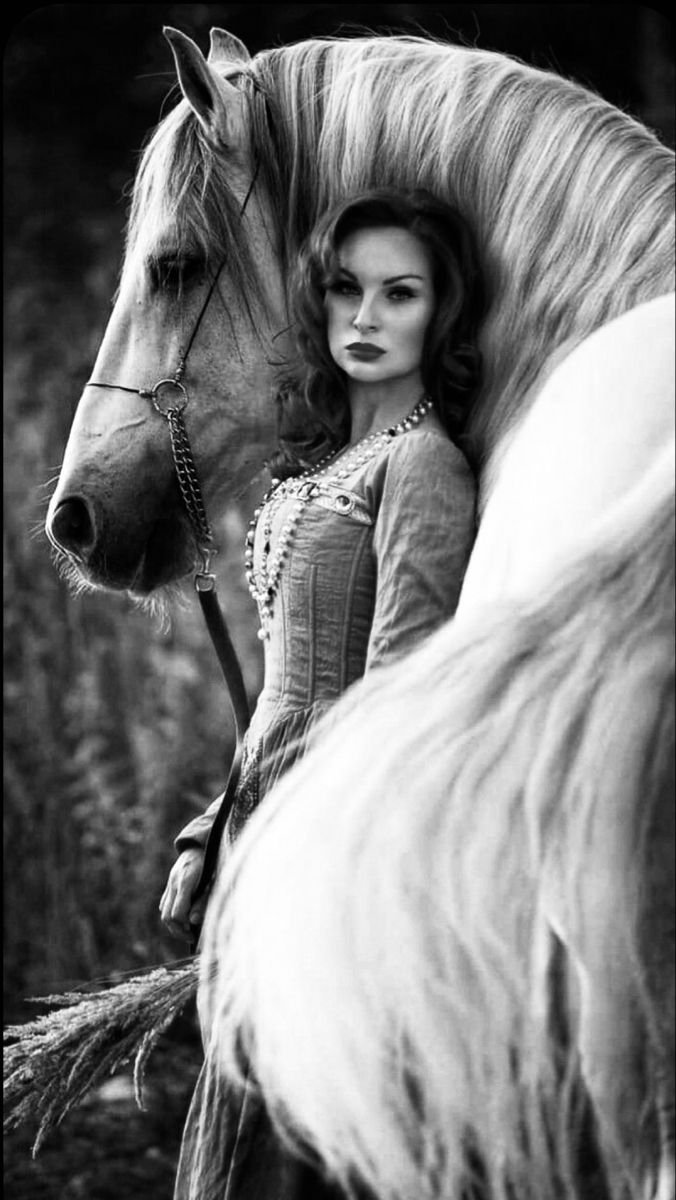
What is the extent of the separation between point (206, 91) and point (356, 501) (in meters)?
0.36

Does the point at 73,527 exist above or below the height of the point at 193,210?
below

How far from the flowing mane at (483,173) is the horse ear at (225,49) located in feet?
0.19

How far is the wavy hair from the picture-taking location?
115 centimetres

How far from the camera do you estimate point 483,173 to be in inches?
46.3

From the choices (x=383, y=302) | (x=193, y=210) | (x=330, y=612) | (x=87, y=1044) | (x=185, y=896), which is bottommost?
(x=87, y=1044)

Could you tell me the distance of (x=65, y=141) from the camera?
135 inches

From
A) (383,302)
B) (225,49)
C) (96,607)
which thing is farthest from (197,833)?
(96,607)

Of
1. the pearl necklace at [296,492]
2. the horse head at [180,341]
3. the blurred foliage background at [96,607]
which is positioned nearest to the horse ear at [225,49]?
the horse head at [180,341]

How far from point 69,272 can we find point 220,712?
1.18m

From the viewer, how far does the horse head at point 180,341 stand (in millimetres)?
1281

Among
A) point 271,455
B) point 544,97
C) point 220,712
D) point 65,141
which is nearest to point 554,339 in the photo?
point 544,97

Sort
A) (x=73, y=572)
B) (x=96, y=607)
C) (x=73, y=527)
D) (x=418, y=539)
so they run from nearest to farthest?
(x=418, y=539) → (x=73, y=527) → (x=73, y=572) → (x=96, y=607)

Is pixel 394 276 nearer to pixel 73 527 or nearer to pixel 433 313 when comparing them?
pixel 433 313

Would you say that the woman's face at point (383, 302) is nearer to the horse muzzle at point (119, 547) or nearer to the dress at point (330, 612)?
the dress at point (330, 612)
